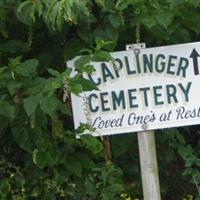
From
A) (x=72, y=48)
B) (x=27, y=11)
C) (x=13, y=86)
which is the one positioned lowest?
(x=13, y=86)

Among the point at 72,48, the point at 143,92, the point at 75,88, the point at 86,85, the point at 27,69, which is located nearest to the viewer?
the point at 75,88

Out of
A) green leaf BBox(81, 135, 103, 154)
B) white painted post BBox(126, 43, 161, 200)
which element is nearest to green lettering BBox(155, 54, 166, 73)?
white painted post BBox(126, 43, 161, 200)

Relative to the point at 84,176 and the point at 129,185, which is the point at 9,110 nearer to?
the point at 84,176

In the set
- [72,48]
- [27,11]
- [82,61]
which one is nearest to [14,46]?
[72,48]

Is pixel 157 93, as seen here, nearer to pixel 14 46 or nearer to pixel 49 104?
pixel 49 104

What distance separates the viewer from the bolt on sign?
9.11ft

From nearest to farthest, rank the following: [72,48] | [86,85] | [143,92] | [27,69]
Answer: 1. [86,85]
2. [27,69]
3. [143,92]
4. [72,48]

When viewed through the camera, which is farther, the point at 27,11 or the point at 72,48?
the point at 72,48

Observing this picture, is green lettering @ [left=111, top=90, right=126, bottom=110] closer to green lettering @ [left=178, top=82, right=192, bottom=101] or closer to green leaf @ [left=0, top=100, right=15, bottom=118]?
green lettering @ [left=178, top=82, right=192, bottom=101]

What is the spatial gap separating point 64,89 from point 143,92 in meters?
0.43

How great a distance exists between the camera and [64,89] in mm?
2506

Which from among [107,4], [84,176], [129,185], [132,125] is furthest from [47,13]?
[129,185]

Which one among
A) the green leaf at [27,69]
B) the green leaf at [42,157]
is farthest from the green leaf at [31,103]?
the green leaf at [42,157]

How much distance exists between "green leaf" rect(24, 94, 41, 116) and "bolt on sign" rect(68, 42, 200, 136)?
0.25m
